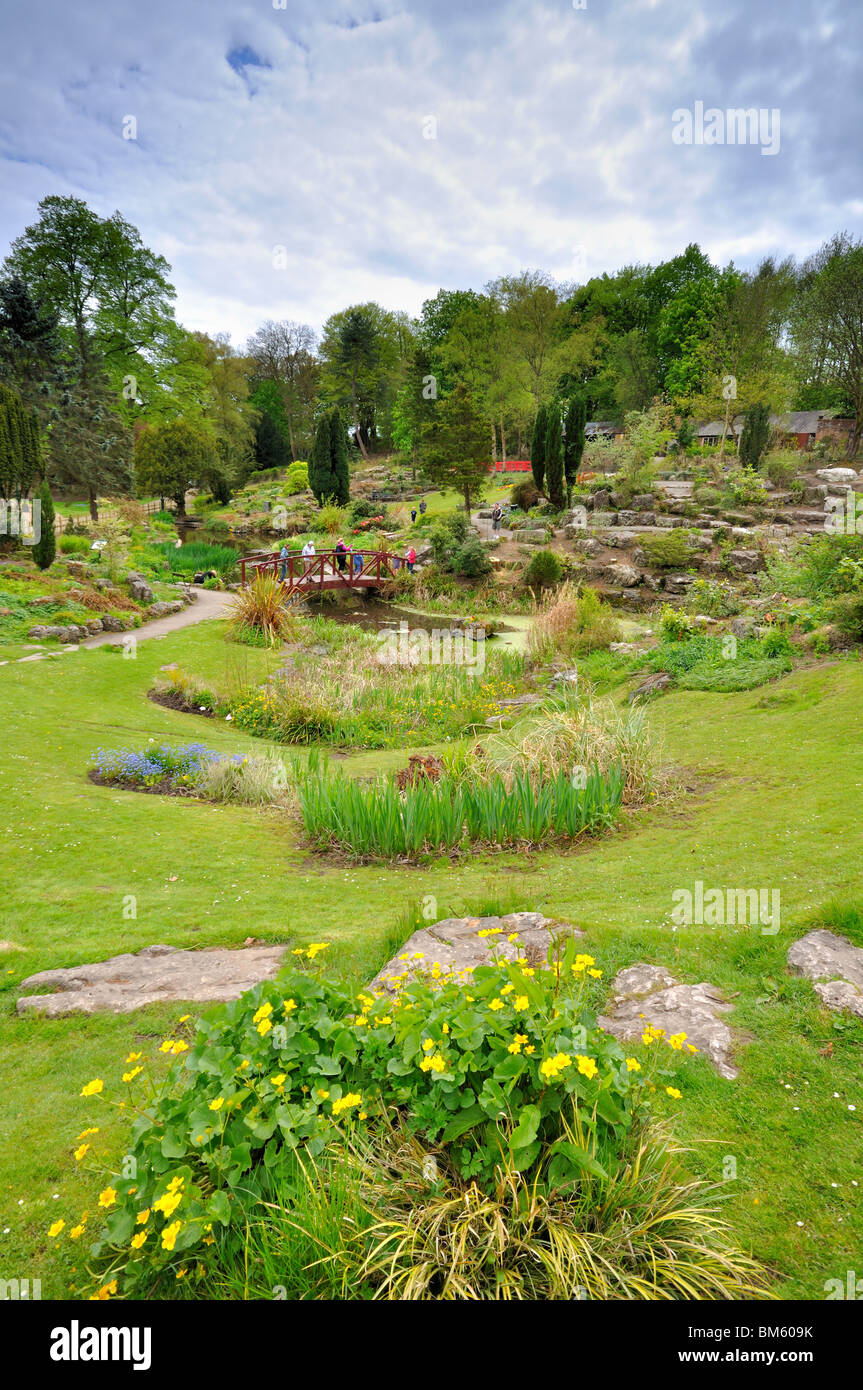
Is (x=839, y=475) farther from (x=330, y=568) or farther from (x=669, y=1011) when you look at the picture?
(x=669, y=1011)

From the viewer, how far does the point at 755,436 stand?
28969 millimetres

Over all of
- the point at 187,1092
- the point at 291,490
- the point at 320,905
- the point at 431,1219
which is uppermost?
the point at 291,490

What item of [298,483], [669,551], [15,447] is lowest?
[669,551]

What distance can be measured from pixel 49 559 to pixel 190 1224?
58.4 feet

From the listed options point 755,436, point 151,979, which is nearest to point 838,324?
point 755,436

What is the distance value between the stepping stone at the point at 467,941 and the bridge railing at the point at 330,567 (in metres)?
15.5

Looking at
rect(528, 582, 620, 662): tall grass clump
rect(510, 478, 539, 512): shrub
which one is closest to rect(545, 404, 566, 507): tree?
rect(510, 478, 539, 512): shrub

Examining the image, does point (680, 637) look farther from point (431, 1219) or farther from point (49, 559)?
point (49, 559)

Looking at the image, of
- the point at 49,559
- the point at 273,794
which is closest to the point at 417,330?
the point at 49,559

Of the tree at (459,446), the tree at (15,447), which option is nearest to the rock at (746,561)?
the tree at (459,446)

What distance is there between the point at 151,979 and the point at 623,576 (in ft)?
53.9

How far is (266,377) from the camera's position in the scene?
55938 millimetres

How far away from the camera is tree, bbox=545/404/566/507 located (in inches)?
947

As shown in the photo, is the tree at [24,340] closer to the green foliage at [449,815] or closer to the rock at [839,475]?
the green foliage at [449,815]
